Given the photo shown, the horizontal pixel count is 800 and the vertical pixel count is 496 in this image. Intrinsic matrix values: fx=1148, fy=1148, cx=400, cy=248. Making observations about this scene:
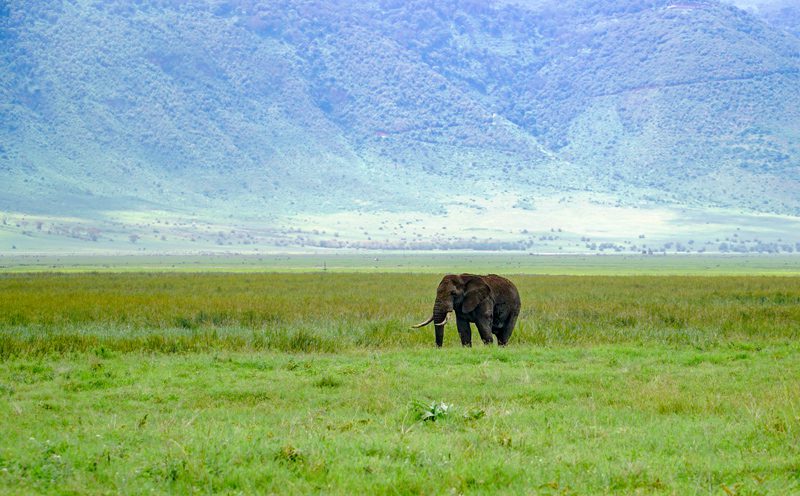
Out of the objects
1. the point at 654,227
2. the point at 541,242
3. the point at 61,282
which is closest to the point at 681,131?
the point at 654,227

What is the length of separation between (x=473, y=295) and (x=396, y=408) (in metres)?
7.73

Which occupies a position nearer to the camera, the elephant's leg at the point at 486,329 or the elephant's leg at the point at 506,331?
the elephant's leg at the point at 486,329

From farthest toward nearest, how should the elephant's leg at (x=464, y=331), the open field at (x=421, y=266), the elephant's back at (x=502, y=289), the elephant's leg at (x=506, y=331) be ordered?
the open field at (x=421, y=266)
the elephant's leg at (x=506, y=331)
the elephant's back at (x=502, y=289)
the elephant's leg at (x=464, y=331)

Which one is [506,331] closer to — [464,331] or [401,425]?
[464,331]

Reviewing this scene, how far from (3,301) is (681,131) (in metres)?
171

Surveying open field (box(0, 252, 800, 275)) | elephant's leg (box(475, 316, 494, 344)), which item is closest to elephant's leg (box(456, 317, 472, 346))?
elephant's leg (box(475, 316, 494, 344))

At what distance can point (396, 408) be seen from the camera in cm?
1324

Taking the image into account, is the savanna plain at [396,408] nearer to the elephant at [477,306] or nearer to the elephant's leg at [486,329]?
the elephant at [477,306]

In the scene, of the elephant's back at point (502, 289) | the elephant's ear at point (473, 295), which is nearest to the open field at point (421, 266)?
the elephant's back at point (502, 289)

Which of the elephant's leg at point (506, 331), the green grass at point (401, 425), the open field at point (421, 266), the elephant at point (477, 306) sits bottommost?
the green grass at point (401, 425)

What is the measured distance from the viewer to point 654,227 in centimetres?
16212

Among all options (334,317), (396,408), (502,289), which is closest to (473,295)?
(502,289)

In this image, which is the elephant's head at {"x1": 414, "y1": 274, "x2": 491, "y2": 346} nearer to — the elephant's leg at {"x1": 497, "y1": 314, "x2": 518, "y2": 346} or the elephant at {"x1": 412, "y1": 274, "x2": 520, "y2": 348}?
the elephant at {"x1": 412, "y1": 274, "x2": 520, "y2": 348}

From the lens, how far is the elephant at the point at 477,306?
67.2 ft
